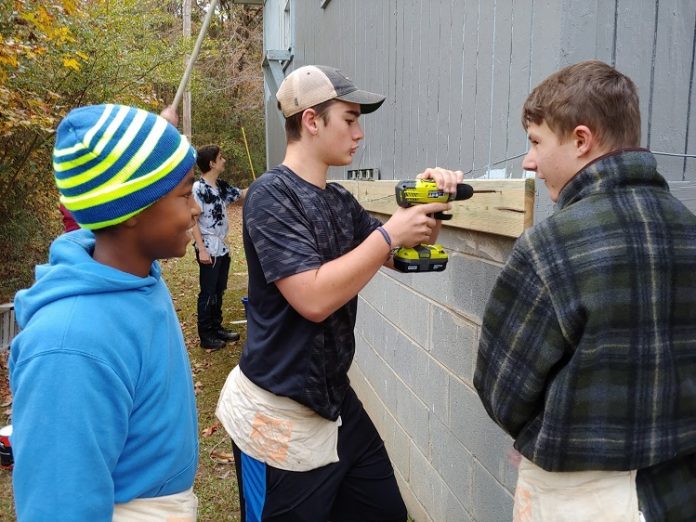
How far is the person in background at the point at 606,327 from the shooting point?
142 centimetres

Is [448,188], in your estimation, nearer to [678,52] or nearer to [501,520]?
[678,52]

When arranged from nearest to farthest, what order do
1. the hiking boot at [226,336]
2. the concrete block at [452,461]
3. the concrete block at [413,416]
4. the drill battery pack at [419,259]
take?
the drill battery pack at [419,259] → the concrete block at [452,461] → the concrete block at [413,416] → the hiking boot at [226,336]

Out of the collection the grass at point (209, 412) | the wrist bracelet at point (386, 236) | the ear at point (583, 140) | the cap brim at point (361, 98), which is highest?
the cap brim at point (361, 98)

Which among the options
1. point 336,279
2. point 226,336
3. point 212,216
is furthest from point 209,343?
point 336,279

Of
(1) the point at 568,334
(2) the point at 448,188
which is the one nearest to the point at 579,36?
(2) the point at 448,188

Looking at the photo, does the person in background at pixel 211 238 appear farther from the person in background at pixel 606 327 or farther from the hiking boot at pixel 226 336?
the person in background at pixel 606 327

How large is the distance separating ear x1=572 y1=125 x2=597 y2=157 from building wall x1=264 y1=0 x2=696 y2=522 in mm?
466

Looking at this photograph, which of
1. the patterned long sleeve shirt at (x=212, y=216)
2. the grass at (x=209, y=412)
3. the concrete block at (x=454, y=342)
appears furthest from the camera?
the patterned long sleeve shirt at (x=212, y=216)

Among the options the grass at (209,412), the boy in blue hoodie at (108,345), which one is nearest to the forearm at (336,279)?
the boy in blue hoodie at (108,345)

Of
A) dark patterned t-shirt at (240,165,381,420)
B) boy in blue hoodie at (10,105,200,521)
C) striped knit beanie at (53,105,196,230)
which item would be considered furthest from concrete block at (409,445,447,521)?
striped knit beanie at (53,105,196,230)

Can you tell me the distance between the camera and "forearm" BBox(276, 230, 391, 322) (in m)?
2.04

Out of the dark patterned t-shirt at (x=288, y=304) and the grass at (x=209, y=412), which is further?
the grass at (x=209, y=412)

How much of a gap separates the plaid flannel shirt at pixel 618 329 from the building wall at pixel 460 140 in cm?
56

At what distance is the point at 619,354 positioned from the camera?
4.66 feet
